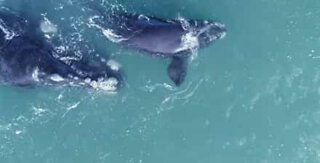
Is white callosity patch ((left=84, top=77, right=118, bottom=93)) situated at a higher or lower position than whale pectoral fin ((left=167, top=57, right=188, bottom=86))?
lower

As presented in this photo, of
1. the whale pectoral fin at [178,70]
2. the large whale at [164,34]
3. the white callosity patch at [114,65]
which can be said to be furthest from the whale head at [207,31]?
the white callosity patch at [114,65]

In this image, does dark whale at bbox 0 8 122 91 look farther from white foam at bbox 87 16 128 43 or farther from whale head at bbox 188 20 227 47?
whale head at bbox 188 20 227 47

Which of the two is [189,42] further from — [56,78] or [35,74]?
[35,74]

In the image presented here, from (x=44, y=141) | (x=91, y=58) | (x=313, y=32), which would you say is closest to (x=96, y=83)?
(x=91, y=58)

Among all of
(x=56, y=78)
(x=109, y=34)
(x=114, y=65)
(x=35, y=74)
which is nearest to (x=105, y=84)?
(x=114, y=65)

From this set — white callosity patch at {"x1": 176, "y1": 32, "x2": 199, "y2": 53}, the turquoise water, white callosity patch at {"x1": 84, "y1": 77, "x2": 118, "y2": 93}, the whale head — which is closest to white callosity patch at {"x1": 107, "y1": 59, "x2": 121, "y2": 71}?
the turquoise water
